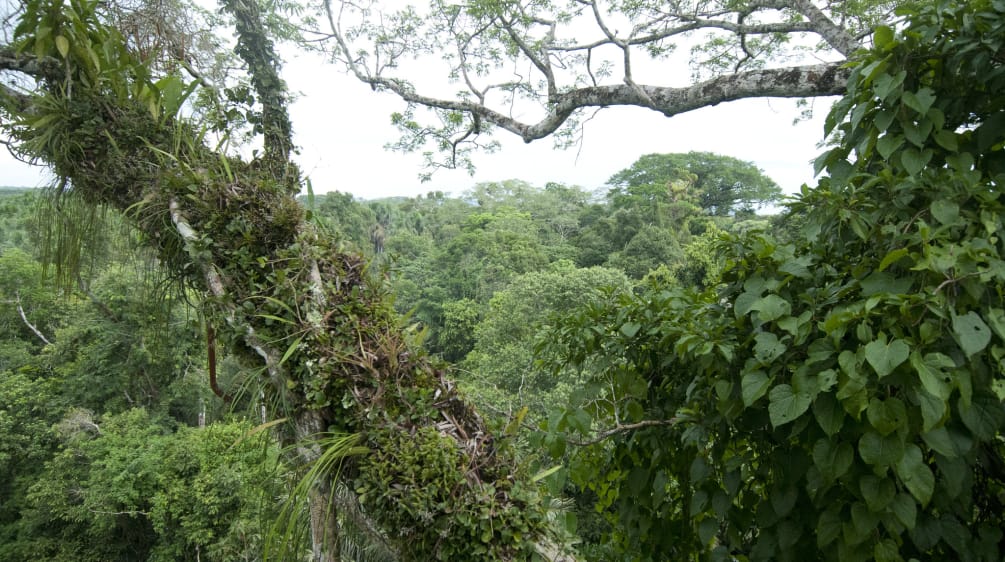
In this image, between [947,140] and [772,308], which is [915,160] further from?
[772,308]

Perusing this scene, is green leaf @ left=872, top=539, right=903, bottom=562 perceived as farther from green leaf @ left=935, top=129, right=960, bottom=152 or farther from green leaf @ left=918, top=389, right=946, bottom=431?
green leaf @ left=935, top=129, right=960, bottom=152

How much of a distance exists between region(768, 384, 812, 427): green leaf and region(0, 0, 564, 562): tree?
22.6 inches

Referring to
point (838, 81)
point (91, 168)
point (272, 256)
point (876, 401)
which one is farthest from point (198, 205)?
point (838, 81)

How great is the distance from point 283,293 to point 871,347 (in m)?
1.36

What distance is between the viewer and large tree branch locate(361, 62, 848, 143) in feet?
7.05

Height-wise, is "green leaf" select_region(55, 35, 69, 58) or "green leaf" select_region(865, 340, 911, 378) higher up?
"green leaf" select_region(55, 35, 69, 58)

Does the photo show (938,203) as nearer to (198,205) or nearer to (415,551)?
(415,551)

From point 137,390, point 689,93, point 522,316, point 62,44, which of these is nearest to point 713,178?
point 522,316

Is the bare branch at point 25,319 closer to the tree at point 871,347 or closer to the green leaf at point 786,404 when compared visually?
the tree at point 871,347

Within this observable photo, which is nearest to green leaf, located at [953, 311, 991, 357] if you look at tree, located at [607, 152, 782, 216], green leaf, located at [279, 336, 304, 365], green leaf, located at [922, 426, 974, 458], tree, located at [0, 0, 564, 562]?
green leaf, located at [922, 426, 974, 458]

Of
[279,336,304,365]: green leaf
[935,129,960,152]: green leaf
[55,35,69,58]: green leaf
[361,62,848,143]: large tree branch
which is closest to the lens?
[935,129,960,152]: green leaf

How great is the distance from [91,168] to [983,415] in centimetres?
253

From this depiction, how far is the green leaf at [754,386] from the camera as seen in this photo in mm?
749

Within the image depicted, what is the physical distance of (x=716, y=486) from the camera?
3.18ft
